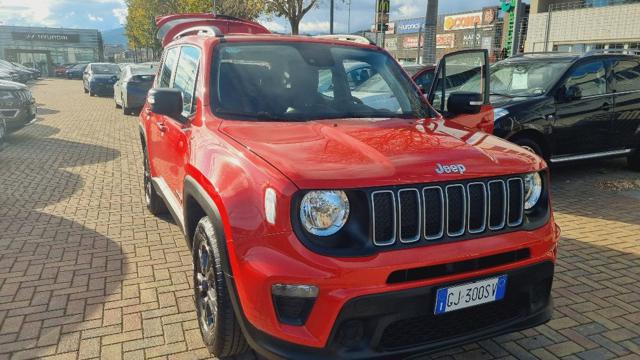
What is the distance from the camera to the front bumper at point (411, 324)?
2.17 meters

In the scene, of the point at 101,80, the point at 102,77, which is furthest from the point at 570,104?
the point at 102,77

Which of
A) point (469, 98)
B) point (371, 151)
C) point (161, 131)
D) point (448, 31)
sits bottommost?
point (161, 131)

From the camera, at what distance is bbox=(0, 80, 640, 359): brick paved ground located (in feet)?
10.3

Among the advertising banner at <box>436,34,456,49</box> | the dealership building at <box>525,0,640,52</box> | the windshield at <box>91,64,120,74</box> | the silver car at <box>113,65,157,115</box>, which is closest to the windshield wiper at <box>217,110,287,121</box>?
the silver car at <box>113,65,157,115</box>

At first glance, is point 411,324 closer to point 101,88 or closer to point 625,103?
point 625,103

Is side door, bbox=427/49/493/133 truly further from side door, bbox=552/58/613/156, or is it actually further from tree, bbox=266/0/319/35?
tree, bbox=266/0/319/35

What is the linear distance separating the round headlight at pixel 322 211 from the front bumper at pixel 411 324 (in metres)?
0.33

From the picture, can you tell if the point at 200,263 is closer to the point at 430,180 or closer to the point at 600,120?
the point at 430,180

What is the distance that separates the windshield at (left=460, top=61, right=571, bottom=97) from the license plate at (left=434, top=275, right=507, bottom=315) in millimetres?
5049

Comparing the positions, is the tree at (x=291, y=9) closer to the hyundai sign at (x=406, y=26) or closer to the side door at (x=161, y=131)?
the side door at (x=161, y=131)

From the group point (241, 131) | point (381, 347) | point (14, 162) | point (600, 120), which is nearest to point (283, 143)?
point (241, 131)

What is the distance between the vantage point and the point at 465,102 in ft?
12.9

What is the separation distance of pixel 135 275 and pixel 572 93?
19.2 feet

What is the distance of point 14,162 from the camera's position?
846 centimetres
